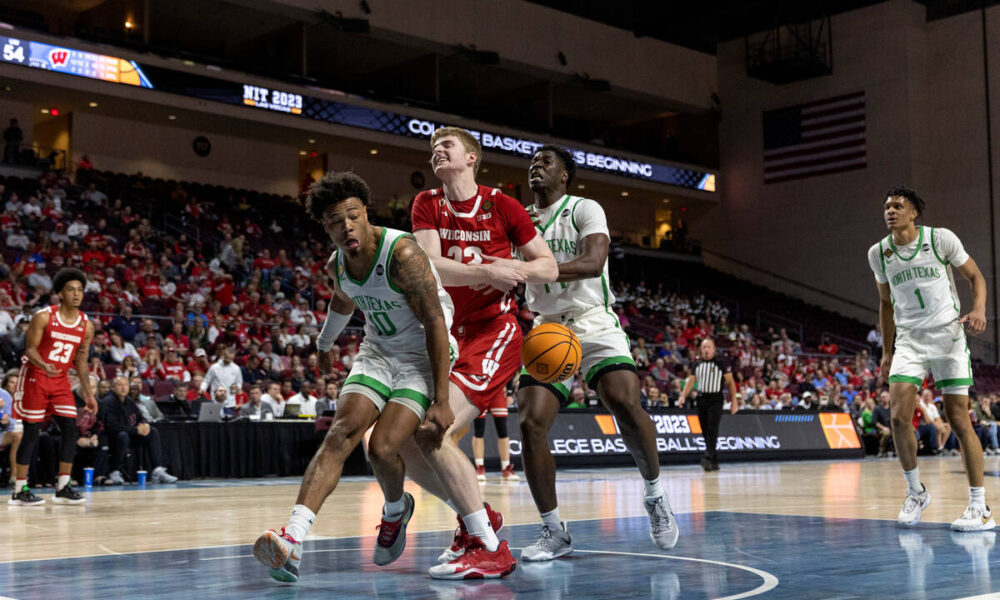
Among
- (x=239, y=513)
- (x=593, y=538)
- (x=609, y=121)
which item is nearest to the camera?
(x=593, y=538)

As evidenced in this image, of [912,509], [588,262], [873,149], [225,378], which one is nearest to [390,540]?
[588,262]

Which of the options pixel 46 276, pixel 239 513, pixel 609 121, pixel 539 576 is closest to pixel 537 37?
pixel 609 121

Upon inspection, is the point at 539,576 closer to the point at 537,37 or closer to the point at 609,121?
the point at 537,37

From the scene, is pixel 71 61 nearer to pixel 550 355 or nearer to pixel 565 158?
pixel 565 158

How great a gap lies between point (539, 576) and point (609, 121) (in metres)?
36.2

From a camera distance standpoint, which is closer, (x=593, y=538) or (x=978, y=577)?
(x=978, y=577)

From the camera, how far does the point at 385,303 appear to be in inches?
177

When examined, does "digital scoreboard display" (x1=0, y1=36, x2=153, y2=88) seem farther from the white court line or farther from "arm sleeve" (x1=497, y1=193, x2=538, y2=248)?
the white court line

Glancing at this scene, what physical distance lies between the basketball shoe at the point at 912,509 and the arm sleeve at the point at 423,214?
11.7 ft

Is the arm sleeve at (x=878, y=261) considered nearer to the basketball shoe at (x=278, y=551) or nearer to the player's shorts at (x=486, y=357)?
the player's shorts at (x=486, y=357)

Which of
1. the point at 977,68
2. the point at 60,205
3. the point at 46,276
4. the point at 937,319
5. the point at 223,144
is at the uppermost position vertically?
the point at 977,68

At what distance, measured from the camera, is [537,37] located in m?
32.2

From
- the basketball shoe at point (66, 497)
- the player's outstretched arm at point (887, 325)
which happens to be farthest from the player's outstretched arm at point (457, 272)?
the basketball shoe at point (66, 497)

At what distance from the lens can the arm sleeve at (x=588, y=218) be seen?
542 cm
